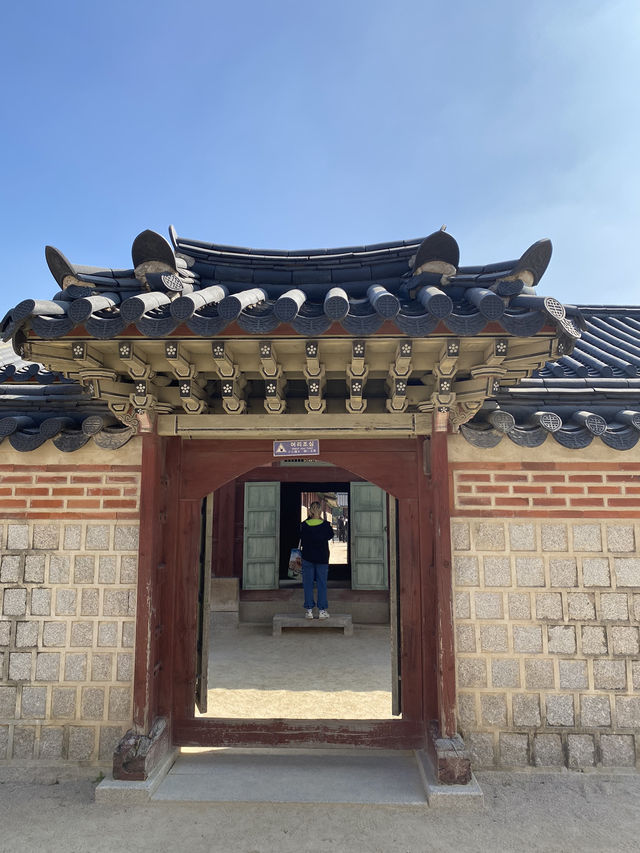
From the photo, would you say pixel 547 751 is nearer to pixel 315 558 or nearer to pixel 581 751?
pixel 581 751

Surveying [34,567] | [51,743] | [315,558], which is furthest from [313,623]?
[34,567]

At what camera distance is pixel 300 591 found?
9773 mm

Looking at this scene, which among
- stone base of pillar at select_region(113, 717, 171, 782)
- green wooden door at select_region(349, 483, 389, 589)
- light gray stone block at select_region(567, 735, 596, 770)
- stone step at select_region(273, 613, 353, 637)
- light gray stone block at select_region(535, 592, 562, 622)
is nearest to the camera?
stone base of pillar at select_region(113, 717, 171, 782)

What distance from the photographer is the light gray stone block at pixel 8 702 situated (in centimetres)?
382

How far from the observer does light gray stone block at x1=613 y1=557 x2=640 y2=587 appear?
3.83 meters

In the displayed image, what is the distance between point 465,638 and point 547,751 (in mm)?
965

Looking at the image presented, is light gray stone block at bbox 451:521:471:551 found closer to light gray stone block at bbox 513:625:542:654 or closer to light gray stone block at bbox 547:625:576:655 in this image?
light gray stone block at bbox 513:625:542:654

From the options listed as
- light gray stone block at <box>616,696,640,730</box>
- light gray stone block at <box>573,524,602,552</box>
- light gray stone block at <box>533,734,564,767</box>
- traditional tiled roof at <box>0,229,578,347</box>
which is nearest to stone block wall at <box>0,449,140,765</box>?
traditional tiled roof at <box>0,229,578,347</box>

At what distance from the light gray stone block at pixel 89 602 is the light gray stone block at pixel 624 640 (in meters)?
3.76

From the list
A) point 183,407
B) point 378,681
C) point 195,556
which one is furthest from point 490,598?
point 378,681

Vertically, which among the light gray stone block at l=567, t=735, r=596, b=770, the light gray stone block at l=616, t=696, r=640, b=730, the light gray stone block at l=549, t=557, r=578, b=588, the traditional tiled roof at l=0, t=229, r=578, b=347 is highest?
the traditional tiled roof at l=0, t=229, r=578, b=347

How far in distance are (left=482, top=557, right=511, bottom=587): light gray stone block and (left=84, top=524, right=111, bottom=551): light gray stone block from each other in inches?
111

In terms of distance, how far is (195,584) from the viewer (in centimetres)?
411

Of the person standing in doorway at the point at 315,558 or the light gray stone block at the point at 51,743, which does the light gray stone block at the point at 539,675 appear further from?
the person standing in doorway at the point at 315,558
